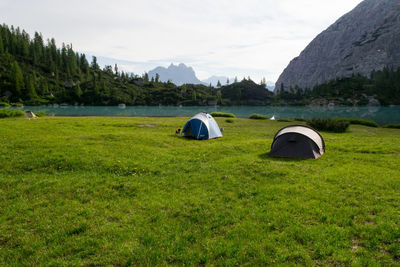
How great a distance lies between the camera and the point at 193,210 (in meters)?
9.14

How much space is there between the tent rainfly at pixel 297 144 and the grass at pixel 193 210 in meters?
1.16

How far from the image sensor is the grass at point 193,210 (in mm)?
6488

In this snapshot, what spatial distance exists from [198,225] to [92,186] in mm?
6705

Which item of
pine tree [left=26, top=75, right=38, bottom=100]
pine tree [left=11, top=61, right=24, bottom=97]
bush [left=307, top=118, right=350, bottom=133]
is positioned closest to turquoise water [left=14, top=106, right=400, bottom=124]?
pine tree [left=26, top=75, right=38, bottom=100]

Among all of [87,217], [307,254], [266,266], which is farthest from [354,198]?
[87,217]

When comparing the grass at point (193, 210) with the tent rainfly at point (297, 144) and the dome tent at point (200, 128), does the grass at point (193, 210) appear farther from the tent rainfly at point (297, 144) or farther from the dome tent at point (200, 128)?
the dome tent at point (200, 128)

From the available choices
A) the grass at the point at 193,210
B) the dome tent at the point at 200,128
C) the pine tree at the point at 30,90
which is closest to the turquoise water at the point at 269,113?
the pine tree at the point at 30,90

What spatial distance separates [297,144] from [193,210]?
39.6 feet

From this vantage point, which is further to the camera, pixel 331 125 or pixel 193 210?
pixel 331 125

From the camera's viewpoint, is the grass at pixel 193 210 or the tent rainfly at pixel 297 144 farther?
the tent rainfly at pixel 297 144

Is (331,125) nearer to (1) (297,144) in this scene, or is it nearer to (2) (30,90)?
(1) (297,144)

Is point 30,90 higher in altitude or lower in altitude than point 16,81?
lower

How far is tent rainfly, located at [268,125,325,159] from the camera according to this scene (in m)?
17.1

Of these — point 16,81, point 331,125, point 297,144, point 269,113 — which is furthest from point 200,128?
point 16,81
